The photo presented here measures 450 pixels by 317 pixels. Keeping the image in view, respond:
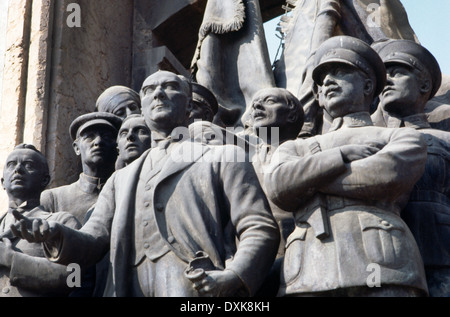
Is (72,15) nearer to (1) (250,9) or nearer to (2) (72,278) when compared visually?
(1) (250,9)

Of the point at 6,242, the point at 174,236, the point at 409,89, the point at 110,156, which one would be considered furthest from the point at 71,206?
the point at 409,89

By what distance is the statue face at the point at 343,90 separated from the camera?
8039 millimetres

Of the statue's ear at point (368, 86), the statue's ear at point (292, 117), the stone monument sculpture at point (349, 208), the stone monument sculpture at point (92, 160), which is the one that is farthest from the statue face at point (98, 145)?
the statue's ear at point (368, 86)

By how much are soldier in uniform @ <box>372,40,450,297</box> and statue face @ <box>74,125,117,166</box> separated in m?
1.86

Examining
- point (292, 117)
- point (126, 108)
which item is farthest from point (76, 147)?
point (292, 117)

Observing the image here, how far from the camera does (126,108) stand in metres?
9.76

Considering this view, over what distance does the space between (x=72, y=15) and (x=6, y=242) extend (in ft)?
10.5

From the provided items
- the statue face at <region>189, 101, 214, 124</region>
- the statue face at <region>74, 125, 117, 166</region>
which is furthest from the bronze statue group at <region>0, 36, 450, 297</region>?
the statue face at <region>189, 101, 214, 124</region>

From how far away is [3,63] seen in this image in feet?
34.8

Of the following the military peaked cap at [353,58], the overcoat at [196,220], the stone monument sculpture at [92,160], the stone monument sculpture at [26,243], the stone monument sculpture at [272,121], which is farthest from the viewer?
the stone monument sculpture at [92,160]

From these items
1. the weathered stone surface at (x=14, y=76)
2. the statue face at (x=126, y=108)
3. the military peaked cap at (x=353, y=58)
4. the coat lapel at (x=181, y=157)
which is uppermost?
the weathered stone surface at (x=14, y=76)

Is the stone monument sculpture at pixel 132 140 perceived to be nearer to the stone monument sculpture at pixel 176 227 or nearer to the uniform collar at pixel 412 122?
the stone monument sculpture at pixel 176 227

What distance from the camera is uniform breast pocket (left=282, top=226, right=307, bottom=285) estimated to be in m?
7.45

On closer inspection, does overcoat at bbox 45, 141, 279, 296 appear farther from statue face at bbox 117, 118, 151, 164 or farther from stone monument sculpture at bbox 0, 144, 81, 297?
statue face at bbox 117, 118, 151, 164
